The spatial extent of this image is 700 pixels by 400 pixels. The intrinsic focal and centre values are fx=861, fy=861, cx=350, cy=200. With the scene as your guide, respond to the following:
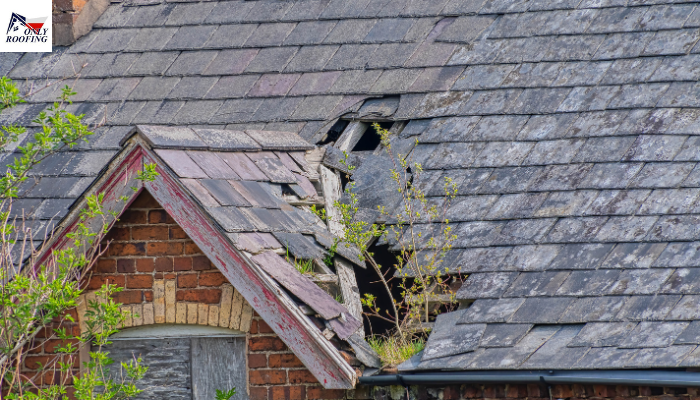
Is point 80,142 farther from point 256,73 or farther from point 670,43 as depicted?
point 670,43

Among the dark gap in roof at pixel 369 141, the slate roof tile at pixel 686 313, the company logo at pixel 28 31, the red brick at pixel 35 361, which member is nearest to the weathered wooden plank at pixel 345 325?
the slate roof tile at pixel 686 313

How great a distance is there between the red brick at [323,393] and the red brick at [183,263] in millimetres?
1158

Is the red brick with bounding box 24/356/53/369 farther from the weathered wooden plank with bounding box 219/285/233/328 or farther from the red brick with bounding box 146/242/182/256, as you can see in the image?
the weathered wooden plank with bounding box 219/285/233/328

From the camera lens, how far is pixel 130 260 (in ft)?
19.6

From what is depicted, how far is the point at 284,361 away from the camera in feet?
18.7

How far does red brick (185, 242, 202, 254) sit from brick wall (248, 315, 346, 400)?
61 centimetres

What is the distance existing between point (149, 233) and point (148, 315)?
0.56 meters

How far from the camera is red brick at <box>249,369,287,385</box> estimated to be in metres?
5.71

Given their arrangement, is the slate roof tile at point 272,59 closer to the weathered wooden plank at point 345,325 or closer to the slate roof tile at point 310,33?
the slate roof tile at point 310,33

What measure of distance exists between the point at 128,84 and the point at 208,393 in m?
3.53

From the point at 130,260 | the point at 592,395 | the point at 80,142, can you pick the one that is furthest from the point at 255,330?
the point at 80,142

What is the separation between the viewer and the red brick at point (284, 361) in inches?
223

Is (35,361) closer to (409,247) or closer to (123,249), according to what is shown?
(123,249)

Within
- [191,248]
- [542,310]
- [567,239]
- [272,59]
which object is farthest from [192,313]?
[272,59]
